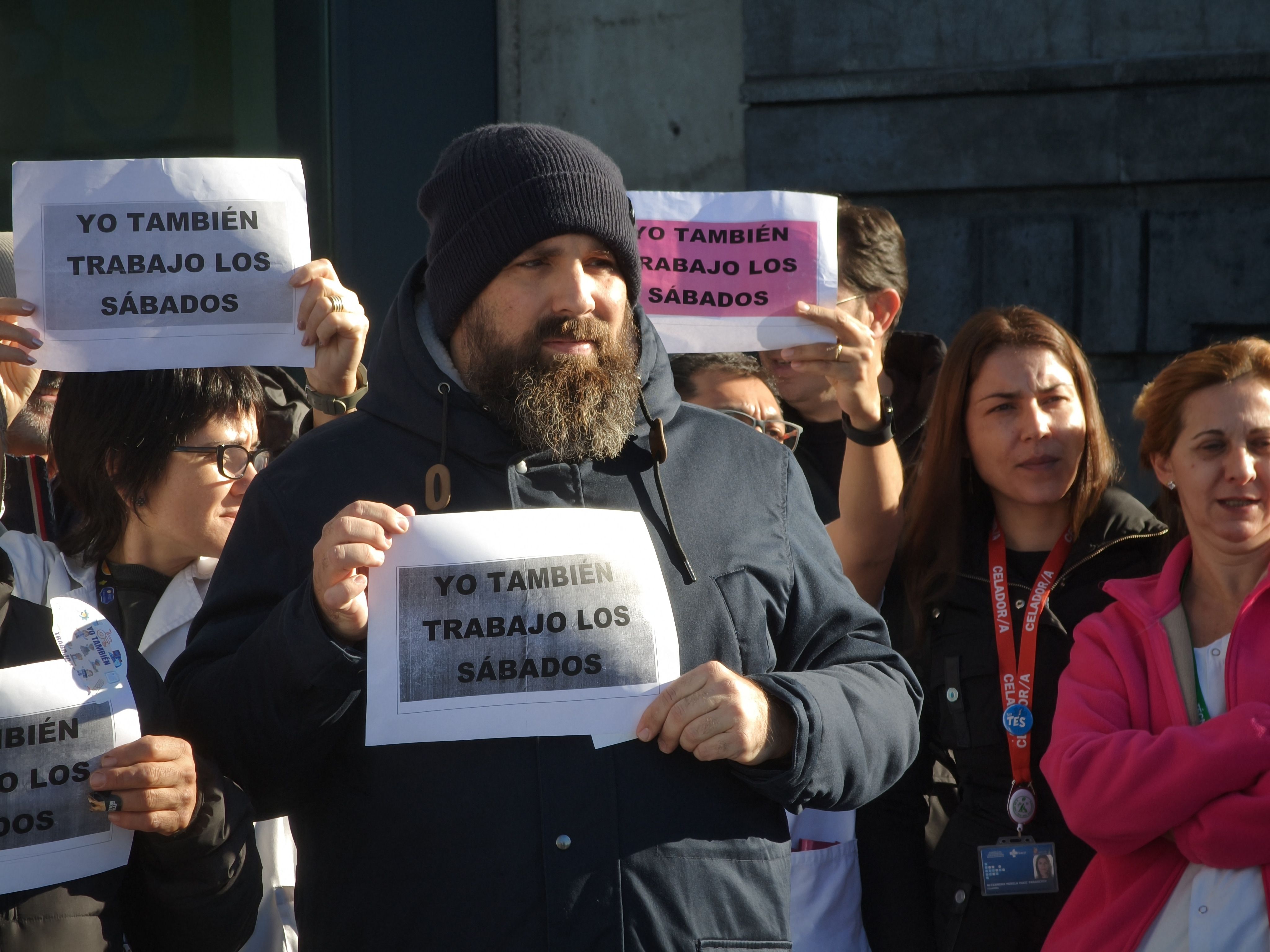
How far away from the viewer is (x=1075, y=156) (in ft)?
18.0

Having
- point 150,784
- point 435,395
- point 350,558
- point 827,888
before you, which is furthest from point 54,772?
point 827,888

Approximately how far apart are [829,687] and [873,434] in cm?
124

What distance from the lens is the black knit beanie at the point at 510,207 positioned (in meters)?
2.31

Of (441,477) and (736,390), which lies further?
(736,390)

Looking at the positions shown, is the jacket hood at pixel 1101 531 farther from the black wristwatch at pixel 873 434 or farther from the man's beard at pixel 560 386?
the man's beard at pixel 560 386

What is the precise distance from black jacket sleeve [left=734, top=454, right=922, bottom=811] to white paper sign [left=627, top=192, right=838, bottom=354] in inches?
29.5

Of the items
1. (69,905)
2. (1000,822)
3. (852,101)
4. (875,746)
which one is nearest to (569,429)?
(875,746)

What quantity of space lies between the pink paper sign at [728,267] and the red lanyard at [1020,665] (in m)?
0.80

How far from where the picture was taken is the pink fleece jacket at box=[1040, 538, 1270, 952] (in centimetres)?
252

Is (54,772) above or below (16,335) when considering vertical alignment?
below

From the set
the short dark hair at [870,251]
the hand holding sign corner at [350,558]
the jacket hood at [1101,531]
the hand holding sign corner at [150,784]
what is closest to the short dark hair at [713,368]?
the short dark hair at [870,251]

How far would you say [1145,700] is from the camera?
2.76 meters

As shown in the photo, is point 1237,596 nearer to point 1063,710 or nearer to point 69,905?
point 1063,710

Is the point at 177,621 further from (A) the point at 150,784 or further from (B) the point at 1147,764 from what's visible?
(B) the point at 1147,764
